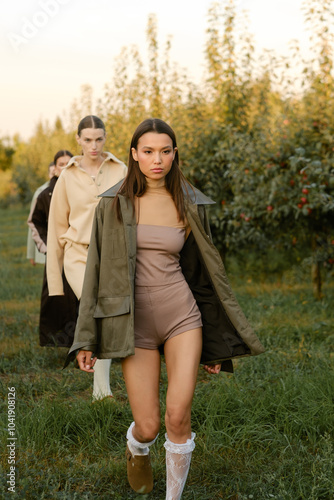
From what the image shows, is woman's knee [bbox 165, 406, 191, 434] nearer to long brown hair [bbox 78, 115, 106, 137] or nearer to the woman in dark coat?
the woman in dark coat

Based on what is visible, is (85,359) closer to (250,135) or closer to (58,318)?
(58,318)

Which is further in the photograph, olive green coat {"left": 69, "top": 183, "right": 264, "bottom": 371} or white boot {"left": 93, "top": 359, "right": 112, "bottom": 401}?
white boot {"left": 93, "top": 359, "right": 112, "bottom": 401}

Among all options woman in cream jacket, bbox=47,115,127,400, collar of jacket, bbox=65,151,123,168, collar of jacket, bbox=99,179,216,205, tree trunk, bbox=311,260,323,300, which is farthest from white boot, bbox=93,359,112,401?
tree trunk, bbox=311,260,323,300

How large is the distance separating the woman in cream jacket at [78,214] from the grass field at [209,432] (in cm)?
66

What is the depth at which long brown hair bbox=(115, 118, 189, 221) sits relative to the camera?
312cm

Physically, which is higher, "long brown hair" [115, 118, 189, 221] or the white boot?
"long brown hair" [115, 118, 189, 221]

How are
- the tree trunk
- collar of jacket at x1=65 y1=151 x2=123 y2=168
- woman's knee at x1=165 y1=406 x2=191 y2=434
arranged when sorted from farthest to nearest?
the tree trunk
collar of jacket at x1=65 y1=151 x2=123 y2=168
woman's knee at x1=165 y1=406 x2=191 y2=434

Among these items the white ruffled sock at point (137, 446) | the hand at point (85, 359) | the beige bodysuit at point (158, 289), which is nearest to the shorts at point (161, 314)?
the beige bodysuit at point (158, 289)

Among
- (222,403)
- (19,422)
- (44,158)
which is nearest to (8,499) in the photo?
(19,422)

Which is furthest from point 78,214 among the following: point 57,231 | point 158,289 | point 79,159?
point 158,289

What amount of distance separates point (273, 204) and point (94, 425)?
4.71 m

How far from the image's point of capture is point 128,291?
9.78 feet

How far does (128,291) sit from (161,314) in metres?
0.20

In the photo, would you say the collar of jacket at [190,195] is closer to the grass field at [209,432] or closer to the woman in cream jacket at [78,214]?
the grass field at [209,432]
